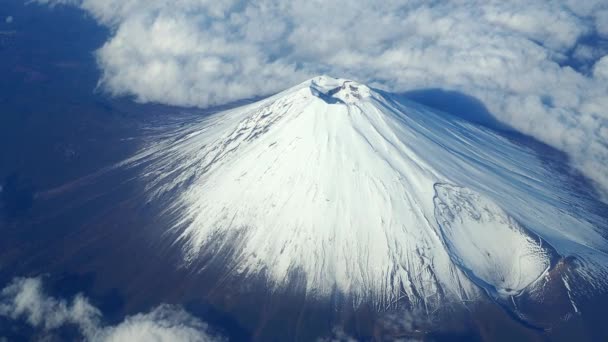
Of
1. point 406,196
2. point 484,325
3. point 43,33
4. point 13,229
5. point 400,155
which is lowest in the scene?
point 484,325

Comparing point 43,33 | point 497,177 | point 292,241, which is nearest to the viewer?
point 292,241

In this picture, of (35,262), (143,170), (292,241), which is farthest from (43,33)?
(292,241)

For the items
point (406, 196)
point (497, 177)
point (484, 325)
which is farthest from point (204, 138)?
point (484, 325)

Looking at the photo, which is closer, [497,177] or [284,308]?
[284,308]

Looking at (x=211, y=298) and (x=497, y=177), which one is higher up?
(x=497, y=177)

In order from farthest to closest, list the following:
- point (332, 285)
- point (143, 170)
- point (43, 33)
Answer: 1. point (43, 33)
2. point (143, 170)
3. point (332, 285)

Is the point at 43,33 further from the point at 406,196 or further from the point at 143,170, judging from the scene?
the point at 406,196
